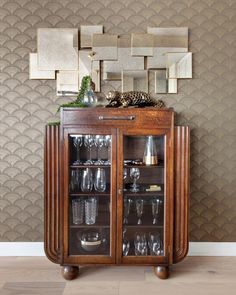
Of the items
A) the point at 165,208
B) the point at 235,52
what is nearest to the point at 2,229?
the point at 165,208

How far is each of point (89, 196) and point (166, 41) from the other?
4.59ft

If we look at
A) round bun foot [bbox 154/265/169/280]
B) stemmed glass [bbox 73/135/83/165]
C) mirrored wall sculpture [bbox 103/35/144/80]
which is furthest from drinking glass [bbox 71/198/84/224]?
mirrored wall sculpture [bbox 103/35/144/80]

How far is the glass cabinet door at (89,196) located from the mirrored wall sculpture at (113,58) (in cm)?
59

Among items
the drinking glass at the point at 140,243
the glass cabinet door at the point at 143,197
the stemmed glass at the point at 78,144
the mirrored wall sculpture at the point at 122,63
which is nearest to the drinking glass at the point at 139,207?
the glass cabinet door at the point at 143,197

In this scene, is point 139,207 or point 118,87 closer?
point 139,207

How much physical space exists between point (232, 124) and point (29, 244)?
1.97 m

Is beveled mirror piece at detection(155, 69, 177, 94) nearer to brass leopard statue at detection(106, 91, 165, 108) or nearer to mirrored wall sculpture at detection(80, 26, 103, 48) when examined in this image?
brass leopard statue at detection(106, 91, 165, 108)

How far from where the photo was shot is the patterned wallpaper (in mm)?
2770

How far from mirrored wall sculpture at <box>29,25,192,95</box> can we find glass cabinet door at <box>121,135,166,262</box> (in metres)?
0.60

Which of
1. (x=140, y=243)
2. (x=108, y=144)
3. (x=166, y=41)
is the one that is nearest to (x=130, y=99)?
(x=108, y=144)

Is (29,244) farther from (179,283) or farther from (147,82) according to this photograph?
(147,82)

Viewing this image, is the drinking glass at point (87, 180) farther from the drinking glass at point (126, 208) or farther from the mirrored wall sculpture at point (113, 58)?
the mirrored wall sculpture at point (113, 58)

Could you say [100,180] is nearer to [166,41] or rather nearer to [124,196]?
[124,196]

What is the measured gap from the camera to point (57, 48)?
2.77 metres
